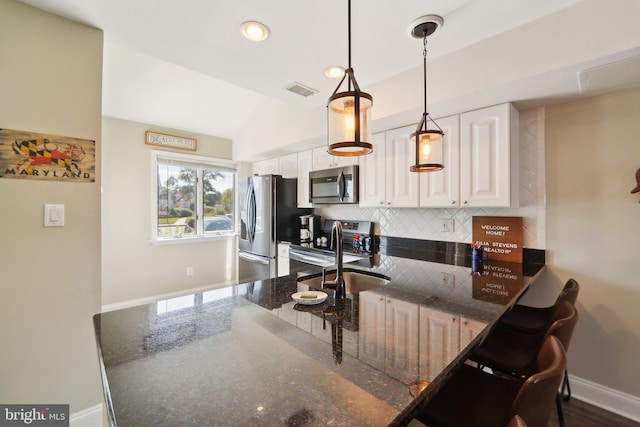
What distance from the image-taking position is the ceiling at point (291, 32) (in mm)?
1489

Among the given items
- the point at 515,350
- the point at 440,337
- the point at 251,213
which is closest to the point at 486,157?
the point at 515,350

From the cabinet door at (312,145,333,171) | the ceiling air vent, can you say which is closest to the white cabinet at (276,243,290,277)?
the cabinet door at (312,145,333,171)

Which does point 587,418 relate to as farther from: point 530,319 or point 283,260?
point 283,260

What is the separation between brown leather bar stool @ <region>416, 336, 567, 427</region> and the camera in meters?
0.71

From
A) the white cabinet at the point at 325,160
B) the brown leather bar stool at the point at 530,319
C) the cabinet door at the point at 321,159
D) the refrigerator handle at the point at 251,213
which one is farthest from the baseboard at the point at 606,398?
the refrigerator handle at the point at 251,213

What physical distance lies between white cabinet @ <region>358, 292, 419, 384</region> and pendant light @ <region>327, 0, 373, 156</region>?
667 mm

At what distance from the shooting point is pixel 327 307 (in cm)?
118

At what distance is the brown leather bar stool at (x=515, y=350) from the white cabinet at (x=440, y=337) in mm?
240

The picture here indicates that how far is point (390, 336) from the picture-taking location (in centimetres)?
91

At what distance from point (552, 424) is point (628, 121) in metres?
2.03

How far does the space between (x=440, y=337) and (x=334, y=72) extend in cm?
197

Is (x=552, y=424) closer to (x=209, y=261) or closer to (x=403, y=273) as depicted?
(x=403, y=273)

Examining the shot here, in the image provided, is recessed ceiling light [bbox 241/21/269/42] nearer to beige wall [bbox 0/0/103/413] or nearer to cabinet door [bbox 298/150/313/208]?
beige wall [bbox 0/0/103/413]

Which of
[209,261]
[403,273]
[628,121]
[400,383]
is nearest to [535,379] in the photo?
[400,383]
